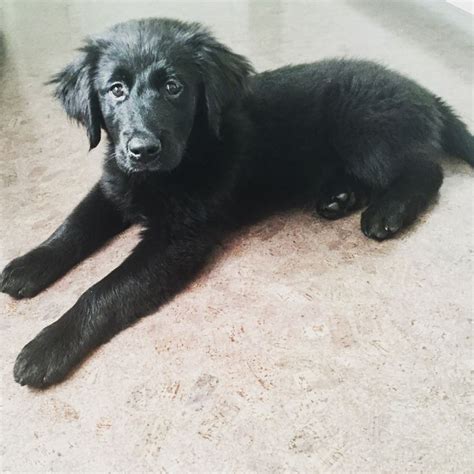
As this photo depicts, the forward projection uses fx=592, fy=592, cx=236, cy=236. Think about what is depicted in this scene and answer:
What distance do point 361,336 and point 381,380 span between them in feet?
0.53

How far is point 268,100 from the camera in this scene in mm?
2156

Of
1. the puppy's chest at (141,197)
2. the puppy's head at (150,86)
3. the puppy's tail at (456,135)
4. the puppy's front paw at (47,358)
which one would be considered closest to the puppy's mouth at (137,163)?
the puppy's head at (150,86)

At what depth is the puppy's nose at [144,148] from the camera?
1.67 metres

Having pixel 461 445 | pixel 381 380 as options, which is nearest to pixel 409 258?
pixel 381 380

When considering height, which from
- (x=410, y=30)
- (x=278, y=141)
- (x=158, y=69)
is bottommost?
(x=410, y=30)

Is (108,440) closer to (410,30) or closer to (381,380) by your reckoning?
(381,380)

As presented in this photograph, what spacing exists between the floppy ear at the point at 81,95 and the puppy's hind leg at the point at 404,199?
96 cm

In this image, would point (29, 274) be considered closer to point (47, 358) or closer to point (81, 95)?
point (47, 358)

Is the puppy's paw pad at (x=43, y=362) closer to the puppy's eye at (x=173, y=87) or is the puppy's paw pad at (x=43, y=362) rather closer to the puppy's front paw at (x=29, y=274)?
the puppy's front paw at (x=29, y=274)

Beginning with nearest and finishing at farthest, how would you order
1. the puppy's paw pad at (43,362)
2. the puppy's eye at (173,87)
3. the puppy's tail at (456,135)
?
the puppy's paw pad at (43,362) → the puppy's eye at (173,87) → the puppy's tail at (456,135)

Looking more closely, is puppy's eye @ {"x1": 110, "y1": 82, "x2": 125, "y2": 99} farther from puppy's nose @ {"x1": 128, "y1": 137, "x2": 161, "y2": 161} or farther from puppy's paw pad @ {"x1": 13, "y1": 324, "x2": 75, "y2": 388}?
puppy's paw pad @ {"x1": 13, "y1": 324, "x2": 75, "y2": 388}

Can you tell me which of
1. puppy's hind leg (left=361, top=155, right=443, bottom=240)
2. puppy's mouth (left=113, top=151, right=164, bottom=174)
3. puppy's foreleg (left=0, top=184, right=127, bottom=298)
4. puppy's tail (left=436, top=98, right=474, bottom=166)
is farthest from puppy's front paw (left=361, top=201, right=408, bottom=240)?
puppy's foreleg (left=0, top=184, right=127, bottom=298)

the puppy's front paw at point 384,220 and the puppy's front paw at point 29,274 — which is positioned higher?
the puppy's front paw at point 384,220

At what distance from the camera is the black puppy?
68.0 inches
